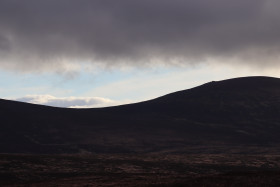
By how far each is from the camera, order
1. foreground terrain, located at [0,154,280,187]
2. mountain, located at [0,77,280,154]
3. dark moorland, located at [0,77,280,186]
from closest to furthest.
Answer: foreground terrain, located at [0,154,280,187] < dark moorland, located at [0,77,280,186] < mountain, located at [0,77,280,154]

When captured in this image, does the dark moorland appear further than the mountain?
No

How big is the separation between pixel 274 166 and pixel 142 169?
30446mm

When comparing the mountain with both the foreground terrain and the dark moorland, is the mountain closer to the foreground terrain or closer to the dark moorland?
the dark moorland

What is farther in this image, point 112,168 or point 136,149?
point 136,149

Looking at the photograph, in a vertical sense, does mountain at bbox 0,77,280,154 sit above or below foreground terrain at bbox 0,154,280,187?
above

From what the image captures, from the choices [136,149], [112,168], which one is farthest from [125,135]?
[112,168]

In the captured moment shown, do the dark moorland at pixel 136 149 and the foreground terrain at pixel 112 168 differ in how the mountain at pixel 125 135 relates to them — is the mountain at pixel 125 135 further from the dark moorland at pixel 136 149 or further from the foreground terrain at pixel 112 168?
the foreground terrain at pixel 112 168

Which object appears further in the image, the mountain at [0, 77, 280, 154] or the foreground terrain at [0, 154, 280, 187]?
the mountain at [0, 77, 280, 154]

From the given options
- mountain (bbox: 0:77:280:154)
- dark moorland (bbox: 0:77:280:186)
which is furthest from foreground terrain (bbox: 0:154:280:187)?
mountain (bbox: 0:77:280:154)

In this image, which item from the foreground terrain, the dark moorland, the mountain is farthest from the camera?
the mountain

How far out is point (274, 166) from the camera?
94.1 m

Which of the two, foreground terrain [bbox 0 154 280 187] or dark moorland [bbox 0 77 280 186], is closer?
foreground terrain [bbox 0 154 280 187]

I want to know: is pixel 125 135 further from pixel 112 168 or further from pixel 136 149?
pixel 112 168

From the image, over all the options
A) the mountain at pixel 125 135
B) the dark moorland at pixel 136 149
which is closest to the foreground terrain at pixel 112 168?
the dark moorland at pixel 136 149
